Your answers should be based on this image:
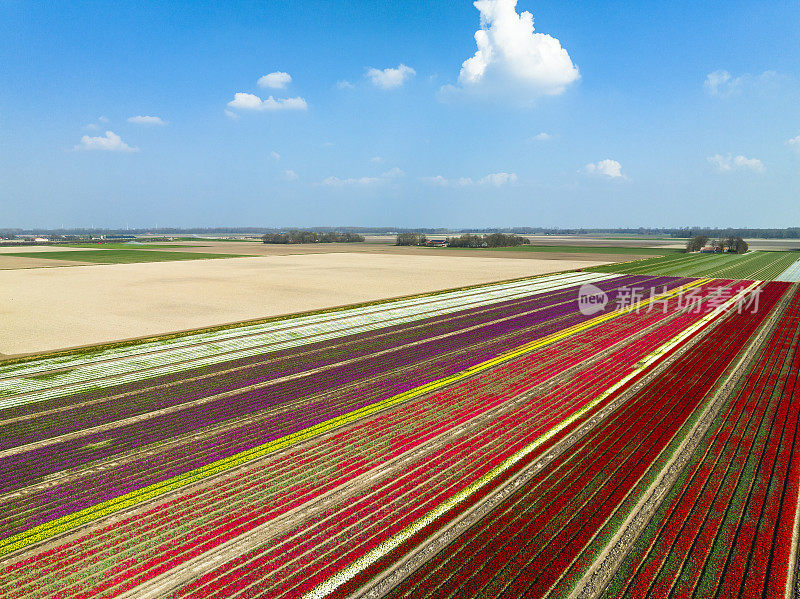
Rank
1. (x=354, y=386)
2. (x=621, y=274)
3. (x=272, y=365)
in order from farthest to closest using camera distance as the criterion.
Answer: (x=621, y=274), (x=272, y=365), (x=354, y=386)

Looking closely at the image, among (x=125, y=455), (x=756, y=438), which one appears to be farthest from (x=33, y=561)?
(x=756, y=438)

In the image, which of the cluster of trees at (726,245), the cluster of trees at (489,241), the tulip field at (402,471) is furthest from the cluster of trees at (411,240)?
the tulip field at (402,471)

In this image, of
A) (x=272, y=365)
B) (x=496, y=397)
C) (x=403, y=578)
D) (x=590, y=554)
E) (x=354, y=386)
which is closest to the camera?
(x=403, y=578)

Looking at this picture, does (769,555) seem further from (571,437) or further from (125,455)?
(125,455)

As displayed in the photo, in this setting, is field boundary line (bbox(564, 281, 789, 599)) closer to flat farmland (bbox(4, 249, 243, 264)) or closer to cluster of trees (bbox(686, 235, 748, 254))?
flat farmland (bbox(4, 249, 243, 264))

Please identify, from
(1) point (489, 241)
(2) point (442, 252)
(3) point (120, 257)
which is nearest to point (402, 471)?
(3) point (120, 257)

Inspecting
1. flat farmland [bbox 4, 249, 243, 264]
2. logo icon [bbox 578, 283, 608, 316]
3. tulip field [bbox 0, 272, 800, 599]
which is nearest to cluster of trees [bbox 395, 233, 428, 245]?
flat farmland [bbox 4, 249, 243, 264]

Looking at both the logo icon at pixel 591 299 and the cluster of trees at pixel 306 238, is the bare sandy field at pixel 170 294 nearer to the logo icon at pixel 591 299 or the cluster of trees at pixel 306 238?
the logo icon at pixel 591 299
